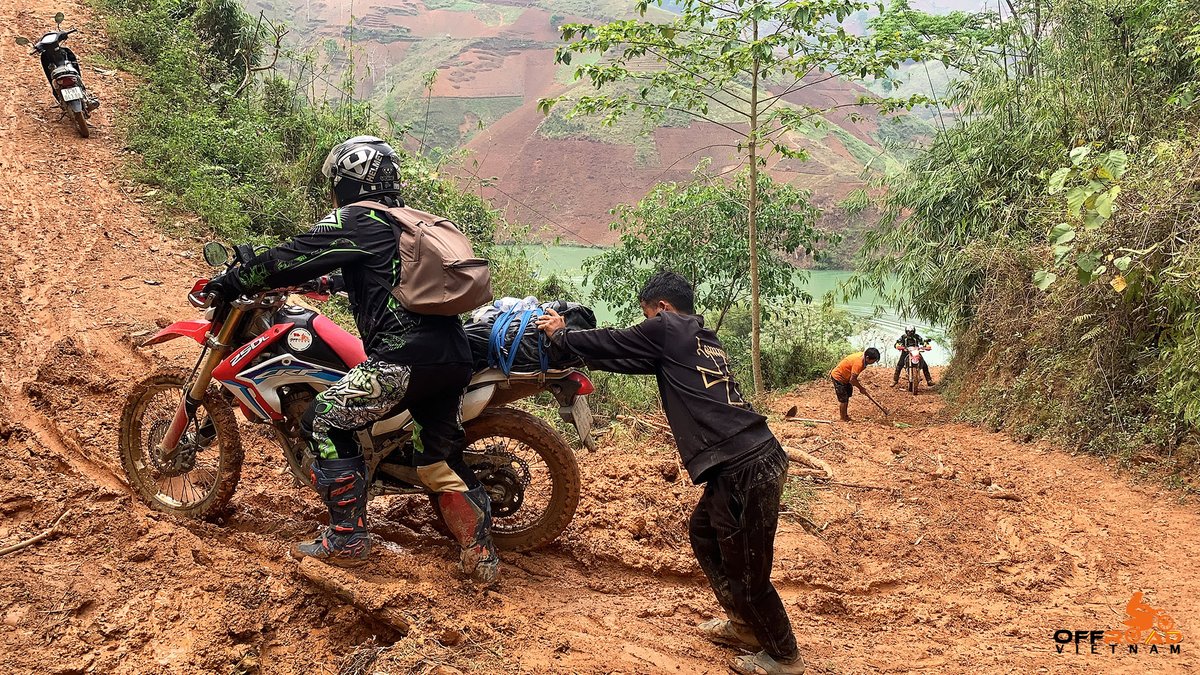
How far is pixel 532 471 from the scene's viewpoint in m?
4.23

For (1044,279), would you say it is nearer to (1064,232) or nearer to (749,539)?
(1064,232)

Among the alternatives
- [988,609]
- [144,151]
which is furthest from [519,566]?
[144,151]

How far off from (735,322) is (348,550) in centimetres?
1513

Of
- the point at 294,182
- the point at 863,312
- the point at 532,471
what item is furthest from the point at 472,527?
the point at 863,312

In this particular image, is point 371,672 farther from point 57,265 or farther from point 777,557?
point 57,265

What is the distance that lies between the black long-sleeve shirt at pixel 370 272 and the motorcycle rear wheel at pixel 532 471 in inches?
21.8

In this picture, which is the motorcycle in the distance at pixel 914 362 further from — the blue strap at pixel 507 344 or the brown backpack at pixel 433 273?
the brown backpack at pixel 433 273

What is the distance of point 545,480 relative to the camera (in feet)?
13.8

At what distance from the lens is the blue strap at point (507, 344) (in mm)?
3520

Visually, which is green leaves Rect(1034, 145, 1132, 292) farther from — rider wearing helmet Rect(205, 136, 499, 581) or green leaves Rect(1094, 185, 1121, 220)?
rider wearing helmet Rect(205, 136, 499, 581)

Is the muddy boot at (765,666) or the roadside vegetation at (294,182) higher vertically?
the roadside vegetation at (294,182)

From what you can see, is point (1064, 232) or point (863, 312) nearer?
point (1064, 232)

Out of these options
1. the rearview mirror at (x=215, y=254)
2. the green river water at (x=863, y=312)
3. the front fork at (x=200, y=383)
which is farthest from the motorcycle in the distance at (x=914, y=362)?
the rearview mirror at (x=215, y=254)

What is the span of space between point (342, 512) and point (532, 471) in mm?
1030
